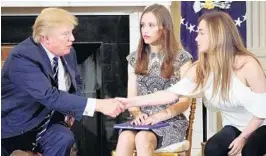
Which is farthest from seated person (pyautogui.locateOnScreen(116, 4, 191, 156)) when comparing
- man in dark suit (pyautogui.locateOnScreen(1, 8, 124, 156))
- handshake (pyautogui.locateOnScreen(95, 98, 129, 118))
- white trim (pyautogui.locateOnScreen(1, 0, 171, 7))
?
white trim (pyautogui.locateOnScreen(1, 0, 171, 7))

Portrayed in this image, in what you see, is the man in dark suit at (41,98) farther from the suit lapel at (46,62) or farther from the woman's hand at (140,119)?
the woman's hand at (140,119)

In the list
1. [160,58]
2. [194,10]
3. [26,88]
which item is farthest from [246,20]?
[26,88]

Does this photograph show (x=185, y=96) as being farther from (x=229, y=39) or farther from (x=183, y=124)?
(x=229, y=39)

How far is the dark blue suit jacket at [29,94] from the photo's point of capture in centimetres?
236

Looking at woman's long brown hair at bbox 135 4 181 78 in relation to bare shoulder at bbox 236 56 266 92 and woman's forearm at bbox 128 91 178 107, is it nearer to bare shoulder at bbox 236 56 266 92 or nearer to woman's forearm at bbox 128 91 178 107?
woman's forearm at bbox 128 91 178 107

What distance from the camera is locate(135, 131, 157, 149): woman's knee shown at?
236 cm

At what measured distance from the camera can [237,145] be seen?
7.48 ft

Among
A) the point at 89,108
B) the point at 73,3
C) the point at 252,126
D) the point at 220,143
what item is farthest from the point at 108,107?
the point at 73,3

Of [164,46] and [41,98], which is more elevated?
[164,46]

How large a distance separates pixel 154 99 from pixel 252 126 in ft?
1.60

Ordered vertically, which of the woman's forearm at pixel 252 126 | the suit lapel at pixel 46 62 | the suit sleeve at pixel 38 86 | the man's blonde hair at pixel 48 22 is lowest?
the woman's forearm at pixel 252 126

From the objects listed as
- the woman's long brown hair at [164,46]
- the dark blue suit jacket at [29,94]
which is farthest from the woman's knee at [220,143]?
the dark blue suit jacket at [29,94]

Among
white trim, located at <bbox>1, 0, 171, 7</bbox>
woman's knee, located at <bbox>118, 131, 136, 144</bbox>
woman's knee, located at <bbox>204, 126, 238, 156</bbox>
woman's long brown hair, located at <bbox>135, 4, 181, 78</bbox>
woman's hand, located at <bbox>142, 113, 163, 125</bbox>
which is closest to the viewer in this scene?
woman's knee, located at <bbox>204, 126, 238, 156</bbox>

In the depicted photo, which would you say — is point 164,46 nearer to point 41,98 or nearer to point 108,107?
point 108,107
